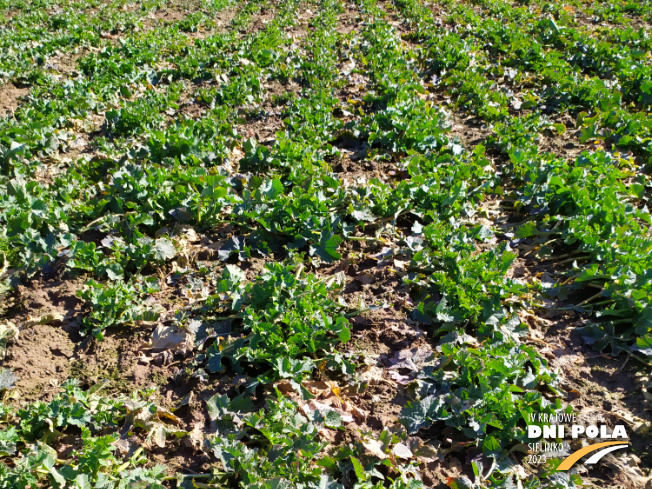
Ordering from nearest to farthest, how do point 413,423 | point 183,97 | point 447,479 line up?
1. point 447,479
2. point 413,423
3. point 183,97

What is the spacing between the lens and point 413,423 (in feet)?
9.49

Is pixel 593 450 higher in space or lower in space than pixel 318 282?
higher

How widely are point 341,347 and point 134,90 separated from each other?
5851 millimetres

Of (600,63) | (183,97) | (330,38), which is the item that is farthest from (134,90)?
(600,63)

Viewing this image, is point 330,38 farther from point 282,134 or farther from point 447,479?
point 447,479

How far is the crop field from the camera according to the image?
9.09ft

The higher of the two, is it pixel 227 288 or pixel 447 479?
pixel 447 479

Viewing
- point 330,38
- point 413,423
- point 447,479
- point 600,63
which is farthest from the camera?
point 330,38

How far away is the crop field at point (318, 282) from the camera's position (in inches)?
109

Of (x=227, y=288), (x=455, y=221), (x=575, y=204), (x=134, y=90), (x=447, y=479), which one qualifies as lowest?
(x=134, y=90)

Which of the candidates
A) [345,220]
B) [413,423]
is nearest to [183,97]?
[345,220]

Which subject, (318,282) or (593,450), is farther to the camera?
(318,282)

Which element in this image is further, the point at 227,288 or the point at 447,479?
the point at 227,288

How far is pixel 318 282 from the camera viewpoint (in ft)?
12.1
